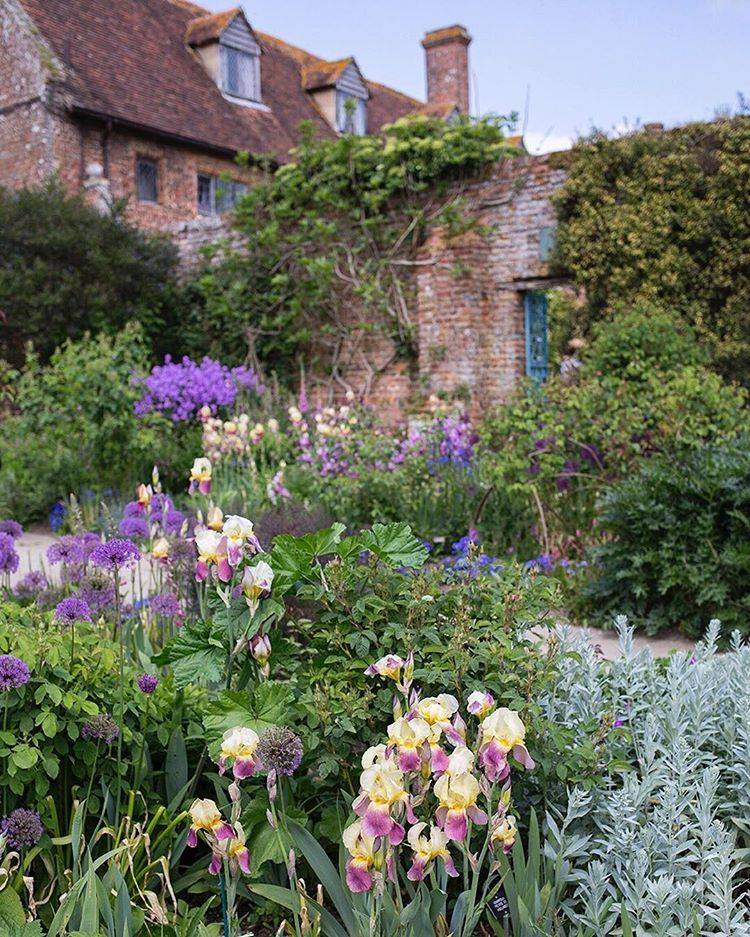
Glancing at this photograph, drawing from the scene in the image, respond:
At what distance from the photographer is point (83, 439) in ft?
28.4

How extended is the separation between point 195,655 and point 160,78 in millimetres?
17285

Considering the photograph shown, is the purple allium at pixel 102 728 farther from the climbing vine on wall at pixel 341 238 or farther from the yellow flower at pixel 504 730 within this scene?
the climbing vine on wall at pixel 341 238

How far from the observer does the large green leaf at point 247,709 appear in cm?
204

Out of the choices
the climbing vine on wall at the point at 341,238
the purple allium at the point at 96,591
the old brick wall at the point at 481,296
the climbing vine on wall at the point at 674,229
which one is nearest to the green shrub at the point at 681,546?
the purple allium at the point at 96,591

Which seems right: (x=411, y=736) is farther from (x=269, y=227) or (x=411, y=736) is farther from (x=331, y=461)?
(x=269, y=227)

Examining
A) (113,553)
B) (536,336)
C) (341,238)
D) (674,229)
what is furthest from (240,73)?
(113,553)

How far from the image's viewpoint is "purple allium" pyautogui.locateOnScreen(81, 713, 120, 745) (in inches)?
80.7

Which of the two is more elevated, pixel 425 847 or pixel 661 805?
pixel 425 847

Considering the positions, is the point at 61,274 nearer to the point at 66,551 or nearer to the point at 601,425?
the point at 601,425

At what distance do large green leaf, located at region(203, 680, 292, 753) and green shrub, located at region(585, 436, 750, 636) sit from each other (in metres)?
2.72

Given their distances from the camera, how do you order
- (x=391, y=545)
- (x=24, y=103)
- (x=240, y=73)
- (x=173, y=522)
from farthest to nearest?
1. (x=240, y=73)
2. (x=24, y=103)
3. (x=173, y=522)
4. (x=391, y=545)

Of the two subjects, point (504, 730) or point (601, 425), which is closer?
point (504, 730)

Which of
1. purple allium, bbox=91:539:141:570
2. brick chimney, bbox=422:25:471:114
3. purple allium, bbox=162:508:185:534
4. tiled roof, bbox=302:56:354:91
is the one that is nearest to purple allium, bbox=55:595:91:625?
purple allium, bbox=91:539:141:570

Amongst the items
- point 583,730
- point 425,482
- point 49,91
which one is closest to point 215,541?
point 583,730
